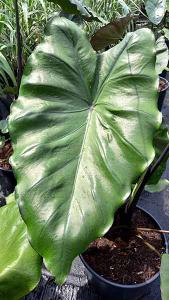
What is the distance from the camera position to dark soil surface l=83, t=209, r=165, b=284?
114 cm

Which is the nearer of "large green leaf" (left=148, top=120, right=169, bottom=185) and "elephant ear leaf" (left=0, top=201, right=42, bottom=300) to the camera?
"elephant ear leaf" (left=0, top=201, right=42, bottom=300)

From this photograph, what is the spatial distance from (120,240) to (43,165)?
0.53 meters

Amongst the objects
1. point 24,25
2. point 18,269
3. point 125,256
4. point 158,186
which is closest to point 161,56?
point 158,186

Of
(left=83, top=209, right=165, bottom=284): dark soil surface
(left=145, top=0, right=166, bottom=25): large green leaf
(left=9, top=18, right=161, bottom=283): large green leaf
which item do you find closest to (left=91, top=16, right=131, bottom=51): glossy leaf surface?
(left=145, top=0, right=166, bottom=25): large green leaf

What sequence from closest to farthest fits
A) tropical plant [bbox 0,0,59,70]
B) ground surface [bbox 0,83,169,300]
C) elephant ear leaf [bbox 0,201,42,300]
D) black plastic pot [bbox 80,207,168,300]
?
1. elephant ear leaf [bbox 0,201,42,300]
2. black plastic pot [bbox 80,207,168,300]
3. ground surface [bbox 0,83,169,300]
4. tropical plant [bbox 0,0,59,70]

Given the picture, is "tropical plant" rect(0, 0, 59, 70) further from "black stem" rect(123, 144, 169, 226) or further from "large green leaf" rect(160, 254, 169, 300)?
"large green leaf" rect(160, 254, 169, 300)

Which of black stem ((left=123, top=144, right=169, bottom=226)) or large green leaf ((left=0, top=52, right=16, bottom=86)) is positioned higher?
large green leaf ((left=0, top=52, right=16, bottom=86))

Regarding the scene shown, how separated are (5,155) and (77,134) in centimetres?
88

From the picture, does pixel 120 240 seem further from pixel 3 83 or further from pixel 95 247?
pixel 3 83

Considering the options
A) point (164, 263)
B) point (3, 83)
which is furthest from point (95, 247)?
point (3, 83)

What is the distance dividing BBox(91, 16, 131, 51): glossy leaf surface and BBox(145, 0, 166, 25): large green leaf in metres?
0.13

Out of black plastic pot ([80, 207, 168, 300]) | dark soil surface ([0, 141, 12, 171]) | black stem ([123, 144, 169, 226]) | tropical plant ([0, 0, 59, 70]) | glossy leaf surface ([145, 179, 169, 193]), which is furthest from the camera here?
tropical plant ([0, 0, 59, 70])

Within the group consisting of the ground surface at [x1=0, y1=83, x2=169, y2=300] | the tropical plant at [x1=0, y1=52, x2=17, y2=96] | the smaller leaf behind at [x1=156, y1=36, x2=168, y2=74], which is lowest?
the ground surface at [x1=0, y1=83, x2=169, y2=300]

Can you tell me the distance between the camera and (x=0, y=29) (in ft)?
6.38
